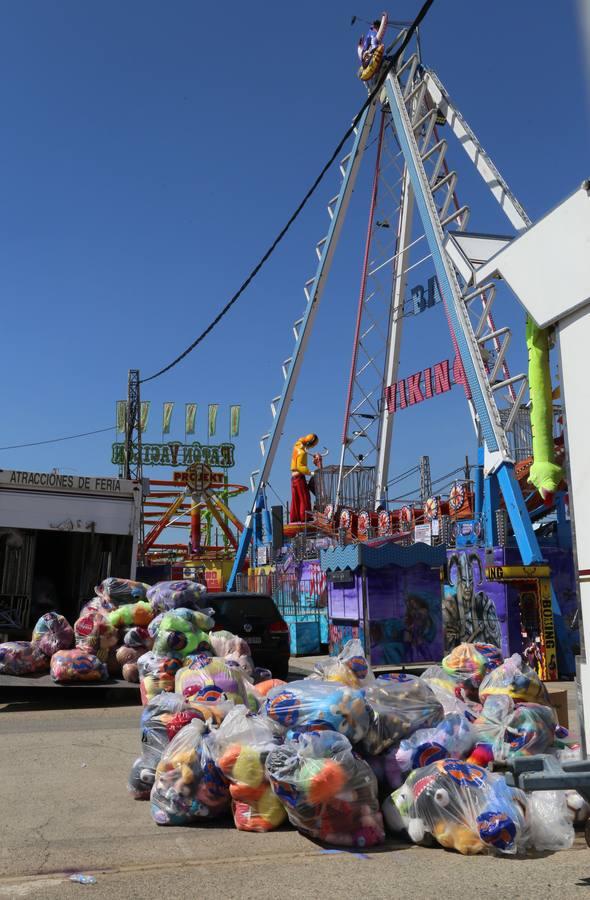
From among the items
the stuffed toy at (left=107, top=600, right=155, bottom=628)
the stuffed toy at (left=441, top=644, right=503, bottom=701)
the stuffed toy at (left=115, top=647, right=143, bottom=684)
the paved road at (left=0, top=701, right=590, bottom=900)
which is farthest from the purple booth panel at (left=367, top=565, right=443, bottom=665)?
the paved road at (left=0, top=701, right=590, bottom=900)

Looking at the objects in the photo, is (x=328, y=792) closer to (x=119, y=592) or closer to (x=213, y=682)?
(x=213, y=682)

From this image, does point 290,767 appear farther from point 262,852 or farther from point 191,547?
point 191,547

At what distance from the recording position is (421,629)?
16.3 metres

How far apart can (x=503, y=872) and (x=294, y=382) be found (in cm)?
2336

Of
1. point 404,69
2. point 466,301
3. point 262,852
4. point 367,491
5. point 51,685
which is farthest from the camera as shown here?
point 367,491

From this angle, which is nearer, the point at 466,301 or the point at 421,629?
the point at 421,629

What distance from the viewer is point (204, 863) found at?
487 centimetres

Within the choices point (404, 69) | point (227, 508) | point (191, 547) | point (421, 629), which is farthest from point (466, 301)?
point (227, 508)

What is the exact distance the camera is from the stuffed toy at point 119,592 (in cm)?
1304

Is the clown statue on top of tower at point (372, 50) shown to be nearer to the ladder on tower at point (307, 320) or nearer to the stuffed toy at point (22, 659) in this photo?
the ladder on tower at point (307, 320)

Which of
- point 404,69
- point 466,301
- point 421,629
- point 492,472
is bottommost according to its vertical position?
point 421,629

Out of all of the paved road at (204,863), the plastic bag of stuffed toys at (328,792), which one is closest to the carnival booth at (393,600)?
the paved road at (204,863)

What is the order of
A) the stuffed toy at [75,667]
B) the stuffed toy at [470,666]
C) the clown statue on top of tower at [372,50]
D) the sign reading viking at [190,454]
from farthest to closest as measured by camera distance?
the sign reading viking at [190,454], the clown statue on top of tower at [372,50], the stuffed toy at [75,667], the stuffed toy at [470,666]

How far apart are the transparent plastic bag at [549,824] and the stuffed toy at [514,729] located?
2.72 feet
